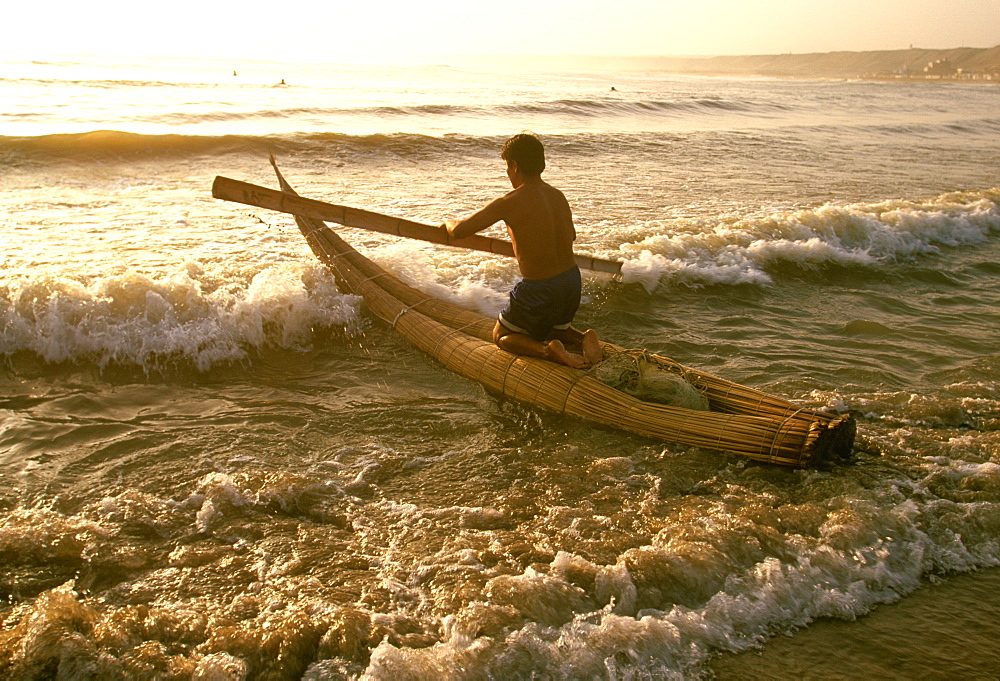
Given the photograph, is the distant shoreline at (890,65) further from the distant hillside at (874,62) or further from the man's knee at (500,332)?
the man's knee at (500,332)

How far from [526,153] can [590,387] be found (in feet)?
4.93

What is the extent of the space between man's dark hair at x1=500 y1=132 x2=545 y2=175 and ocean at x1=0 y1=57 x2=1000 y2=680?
5.23 feet

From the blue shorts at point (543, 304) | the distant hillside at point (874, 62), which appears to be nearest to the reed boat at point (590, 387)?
the blue shorts at point (543, 304)

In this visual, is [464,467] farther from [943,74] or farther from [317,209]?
[943,74]

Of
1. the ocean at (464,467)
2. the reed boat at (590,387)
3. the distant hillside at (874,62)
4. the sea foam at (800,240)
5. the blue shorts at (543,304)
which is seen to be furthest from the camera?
the distant hillside at (874,62)

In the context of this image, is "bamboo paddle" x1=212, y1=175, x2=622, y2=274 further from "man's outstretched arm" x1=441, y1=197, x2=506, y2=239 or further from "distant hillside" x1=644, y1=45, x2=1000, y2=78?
"distant hillside" x1=644, y1=45, x2=1000, y2=78

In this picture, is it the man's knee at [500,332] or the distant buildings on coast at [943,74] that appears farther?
the distant buildings on coast at [943,74]

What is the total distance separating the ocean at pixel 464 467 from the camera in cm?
284

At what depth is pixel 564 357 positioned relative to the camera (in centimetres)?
462

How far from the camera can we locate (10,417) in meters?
4.60

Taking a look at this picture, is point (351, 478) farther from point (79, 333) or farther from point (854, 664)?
point (79, 333)

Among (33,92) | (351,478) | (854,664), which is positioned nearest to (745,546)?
(854,664)

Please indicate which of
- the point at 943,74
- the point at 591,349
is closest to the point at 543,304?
the point at 591,349

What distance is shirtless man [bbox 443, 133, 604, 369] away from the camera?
172 inches
